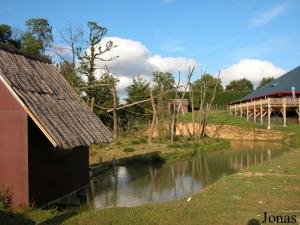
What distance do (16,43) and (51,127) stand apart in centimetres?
3576

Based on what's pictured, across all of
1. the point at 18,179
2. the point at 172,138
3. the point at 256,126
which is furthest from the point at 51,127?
the point at 256,126

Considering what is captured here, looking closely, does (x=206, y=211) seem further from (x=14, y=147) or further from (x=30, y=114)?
(x=14, y=147)

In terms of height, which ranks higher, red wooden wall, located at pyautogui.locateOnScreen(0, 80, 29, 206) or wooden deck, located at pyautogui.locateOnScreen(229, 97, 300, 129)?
wooden deck, located at pyautogui.locateOnScreen(229, 97, 300, 129)

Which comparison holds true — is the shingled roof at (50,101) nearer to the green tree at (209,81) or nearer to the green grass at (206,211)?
the green grass at (206,211)

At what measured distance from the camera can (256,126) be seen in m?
42.2

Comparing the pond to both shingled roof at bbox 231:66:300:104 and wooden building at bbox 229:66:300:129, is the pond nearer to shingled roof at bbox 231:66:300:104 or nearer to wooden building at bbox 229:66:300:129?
wooden building at bbox 229:66:300:129

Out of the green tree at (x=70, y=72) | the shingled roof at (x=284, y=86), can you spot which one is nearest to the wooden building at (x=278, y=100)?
the shingled roof at (x=284, y=86)

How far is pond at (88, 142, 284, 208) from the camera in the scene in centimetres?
1462

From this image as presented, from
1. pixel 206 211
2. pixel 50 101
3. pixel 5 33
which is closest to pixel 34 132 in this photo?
pixel 50 101

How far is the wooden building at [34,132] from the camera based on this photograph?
9844 millimetres

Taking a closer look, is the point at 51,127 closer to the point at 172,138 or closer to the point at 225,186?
the point at 225,186

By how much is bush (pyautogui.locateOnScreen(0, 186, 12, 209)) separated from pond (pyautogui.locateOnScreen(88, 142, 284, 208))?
12.0ft

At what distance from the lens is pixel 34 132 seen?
10305 millimetres

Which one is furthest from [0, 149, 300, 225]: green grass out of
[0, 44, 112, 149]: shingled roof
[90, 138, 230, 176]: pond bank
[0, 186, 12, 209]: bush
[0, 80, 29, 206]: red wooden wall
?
[90, 138, 230, 176]: pond bank
